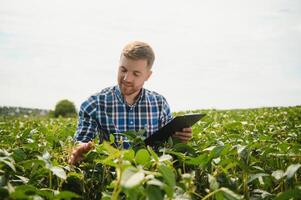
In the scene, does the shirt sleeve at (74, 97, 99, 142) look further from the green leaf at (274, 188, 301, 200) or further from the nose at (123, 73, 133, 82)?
the green leaf at (274, 188, 301, 200)

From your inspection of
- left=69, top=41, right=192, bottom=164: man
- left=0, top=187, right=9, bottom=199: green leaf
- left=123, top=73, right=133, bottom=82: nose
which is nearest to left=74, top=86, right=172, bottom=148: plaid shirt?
left=69, top=41, right=192, bottom=164: man

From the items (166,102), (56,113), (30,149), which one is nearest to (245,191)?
(30,149)

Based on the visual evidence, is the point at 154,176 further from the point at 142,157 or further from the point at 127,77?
the point at 127,77

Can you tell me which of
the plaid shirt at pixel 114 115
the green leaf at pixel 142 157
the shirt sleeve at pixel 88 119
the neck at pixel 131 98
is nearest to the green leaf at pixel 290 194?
the green leaf at pixel 142 157

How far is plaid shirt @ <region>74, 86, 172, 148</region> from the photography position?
10.4 feet

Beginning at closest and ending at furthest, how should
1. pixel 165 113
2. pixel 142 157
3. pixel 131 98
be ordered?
pixel 142 157 → pixel 131 98 → pixel 165 113

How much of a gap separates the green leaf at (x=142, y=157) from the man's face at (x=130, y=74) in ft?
5.99

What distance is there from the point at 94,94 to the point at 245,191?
226 centimetres

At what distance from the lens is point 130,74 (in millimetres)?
3074

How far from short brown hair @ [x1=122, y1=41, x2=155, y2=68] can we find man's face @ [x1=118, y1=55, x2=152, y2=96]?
0.16 feet

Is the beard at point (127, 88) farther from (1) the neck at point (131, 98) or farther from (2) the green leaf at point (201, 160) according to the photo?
(2) the green leaf at point (201, 160)

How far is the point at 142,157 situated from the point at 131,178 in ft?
1.42

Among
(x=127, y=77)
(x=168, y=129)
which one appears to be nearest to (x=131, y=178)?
(x=168, y=129)

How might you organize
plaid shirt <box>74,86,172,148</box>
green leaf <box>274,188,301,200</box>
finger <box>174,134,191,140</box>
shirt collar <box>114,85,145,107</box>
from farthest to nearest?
shirt collar <box>114,85,145,107</box>, plaid shirt <box>74,86,172,148</box>, finger <box>174,134,191,140</box>, green leaf <box>274,188,301,200</box>
